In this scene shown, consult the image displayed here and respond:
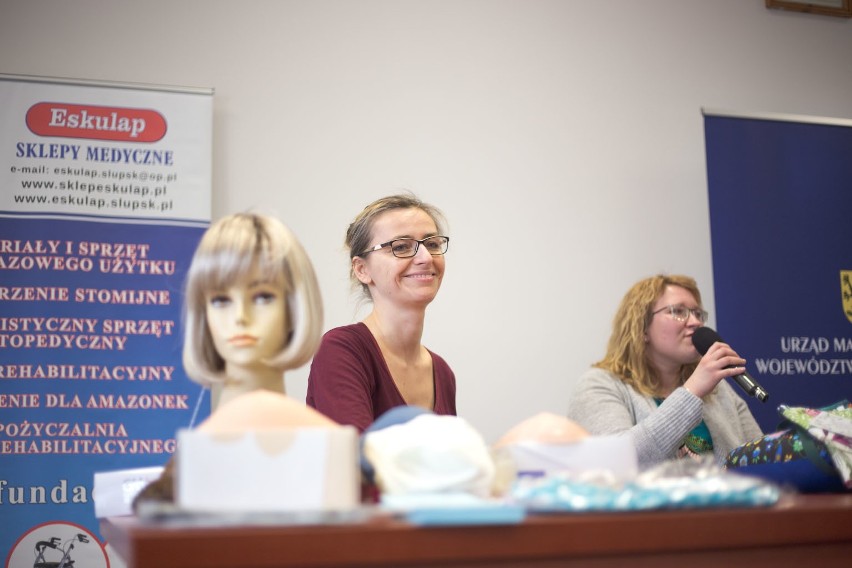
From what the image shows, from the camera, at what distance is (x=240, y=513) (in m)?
→ 0.73

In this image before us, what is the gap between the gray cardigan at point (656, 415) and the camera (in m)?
2.10

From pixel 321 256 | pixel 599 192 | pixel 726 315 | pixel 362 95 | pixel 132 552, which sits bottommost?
pixel 132 552

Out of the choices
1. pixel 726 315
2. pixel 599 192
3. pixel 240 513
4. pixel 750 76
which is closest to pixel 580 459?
pixel 240 513

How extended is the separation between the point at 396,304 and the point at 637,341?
920mm

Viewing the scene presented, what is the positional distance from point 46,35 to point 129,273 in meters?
0.88

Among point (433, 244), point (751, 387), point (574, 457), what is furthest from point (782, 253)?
point (574, 457)

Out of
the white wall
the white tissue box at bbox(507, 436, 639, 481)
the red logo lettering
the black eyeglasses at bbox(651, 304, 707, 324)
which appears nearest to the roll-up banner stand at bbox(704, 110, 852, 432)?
the white wall

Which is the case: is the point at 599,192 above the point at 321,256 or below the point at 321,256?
above

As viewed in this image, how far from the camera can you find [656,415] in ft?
6.95

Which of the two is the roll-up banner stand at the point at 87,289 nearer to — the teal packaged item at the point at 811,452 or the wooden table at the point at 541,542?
the teal packaged item at the point at 811,452

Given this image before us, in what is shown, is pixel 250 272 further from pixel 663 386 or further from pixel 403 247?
pixel 663 386

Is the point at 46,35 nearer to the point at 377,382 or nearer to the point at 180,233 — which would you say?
the point at 180,233

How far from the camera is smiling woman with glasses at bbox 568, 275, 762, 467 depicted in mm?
2119

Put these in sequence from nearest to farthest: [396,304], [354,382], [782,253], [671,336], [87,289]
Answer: [354,382] < [396,304] < [671,336] < [87,289] < [782,253]
